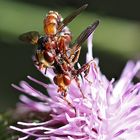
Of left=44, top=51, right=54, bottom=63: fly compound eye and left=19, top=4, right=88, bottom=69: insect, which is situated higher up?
left=19, top=4, right=88, bottom=69: insect

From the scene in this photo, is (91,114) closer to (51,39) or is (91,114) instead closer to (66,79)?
(66,79)

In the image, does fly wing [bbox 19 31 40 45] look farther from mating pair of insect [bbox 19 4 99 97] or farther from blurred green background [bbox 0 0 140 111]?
blurred green background [bbox 0 0 140 111]

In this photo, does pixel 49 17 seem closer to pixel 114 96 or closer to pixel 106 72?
pixel 114 96

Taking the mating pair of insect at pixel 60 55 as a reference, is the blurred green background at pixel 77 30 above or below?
above

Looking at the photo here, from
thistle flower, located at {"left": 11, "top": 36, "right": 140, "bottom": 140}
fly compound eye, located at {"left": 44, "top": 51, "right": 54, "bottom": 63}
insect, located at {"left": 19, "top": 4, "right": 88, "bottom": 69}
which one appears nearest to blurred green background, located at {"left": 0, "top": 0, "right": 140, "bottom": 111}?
thistle flower, located at {"left": 11, "top": 36, "right": 140, "bottom": 140}

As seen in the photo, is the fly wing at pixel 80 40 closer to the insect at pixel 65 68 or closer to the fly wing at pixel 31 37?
the insect at pixel 65 68

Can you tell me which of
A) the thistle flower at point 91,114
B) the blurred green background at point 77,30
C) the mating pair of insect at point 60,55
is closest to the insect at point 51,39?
the mating pair of insect at point 60,55
